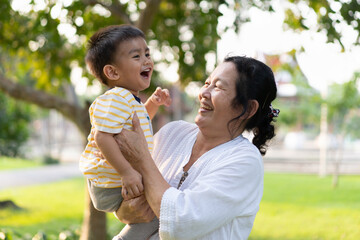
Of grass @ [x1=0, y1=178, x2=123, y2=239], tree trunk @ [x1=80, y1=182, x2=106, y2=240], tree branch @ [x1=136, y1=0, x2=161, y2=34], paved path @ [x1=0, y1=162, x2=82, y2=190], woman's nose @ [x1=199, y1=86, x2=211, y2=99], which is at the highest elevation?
tree branch @ [x1=136, y1=0, x2=161, y2=34]

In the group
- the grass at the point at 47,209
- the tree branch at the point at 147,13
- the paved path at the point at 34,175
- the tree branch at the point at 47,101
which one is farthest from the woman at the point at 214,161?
the paved path at the point at 34,175

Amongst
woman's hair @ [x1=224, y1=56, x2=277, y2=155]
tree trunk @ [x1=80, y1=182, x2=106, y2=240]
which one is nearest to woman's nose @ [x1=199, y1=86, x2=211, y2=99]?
woman's hair @ [x1=224, y1=56, x2=277, y2=155]

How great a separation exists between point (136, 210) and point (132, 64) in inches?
25.2

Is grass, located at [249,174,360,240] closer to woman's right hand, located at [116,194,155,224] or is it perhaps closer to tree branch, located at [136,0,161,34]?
tree branch, located at [136,0,161,34]

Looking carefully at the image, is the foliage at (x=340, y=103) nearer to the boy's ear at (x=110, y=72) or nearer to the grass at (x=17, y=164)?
the boy's ear at (x=110, y=72)

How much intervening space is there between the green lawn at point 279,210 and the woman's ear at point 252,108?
5.03 metres

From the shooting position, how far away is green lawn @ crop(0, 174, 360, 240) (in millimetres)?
8188

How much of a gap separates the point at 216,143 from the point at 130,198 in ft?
1.49

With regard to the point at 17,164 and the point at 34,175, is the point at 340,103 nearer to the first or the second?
the point at 34,175

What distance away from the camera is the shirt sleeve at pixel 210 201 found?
167 cm

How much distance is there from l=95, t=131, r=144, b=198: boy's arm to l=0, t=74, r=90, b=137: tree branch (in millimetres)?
3332

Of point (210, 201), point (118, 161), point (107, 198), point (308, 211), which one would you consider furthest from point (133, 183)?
point (308, 211)

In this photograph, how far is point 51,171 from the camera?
1941 cm

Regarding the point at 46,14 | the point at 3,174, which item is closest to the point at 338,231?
the point at 46,14
